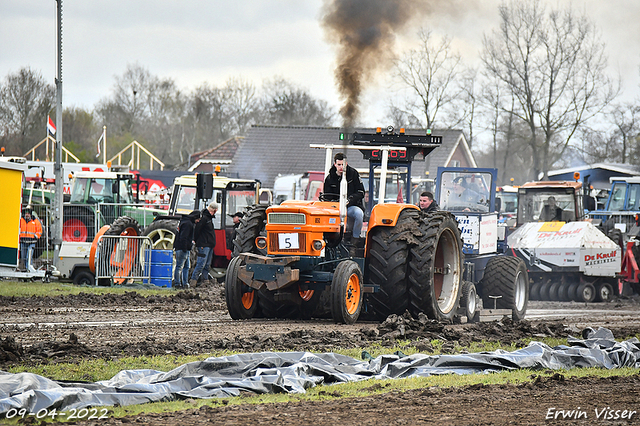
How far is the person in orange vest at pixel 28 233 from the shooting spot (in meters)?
19.5

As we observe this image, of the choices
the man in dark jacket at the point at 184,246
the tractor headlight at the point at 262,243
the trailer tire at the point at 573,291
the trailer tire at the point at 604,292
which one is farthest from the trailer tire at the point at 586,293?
the tractor headlight at the point at 262,243

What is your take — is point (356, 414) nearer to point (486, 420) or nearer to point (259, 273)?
point (486, 420)

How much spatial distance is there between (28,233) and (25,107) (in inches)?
1393

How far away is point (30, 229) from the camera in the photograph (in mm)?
20078

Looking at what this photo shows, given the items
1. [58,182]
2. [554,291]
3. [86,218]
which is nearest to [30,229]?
[58,182]

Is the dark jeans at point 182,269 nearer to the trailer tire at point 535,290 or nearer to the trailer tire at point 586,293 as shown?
the trailer tire at point 535,290

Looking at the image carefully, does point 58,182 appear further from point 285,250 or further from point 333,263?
point 333,263

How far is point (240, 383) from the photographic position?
6316 mm

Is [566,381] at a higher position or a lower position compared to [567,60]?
lower

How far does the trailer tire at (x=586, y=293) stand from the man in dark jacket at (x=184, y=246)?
995cm

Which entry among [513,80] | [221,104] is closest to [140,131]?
[221,104]

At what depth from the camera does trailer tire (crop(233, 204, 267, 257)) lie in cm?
1127

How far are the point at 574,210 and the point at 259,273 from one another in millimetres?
14520

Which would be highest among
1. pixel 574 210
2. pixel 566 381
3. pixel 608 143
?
pixel 608 143
